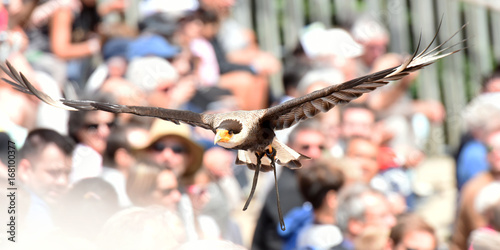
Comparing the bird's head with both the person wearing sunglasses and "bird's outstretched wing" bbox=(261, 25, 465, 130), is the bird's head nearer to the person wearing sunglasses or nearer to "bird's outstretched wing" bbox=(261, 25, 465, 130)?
"bird's outstretched wing" bbox=(261, 25, 465, 130)

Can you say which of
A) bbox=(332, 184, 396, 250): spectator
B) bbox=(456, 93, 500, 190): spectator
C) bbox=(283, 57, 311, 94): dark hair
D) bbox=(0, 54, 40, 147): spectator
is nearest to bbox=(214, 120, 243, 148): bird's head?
bbox=(0, 54, 40, 147): spectator

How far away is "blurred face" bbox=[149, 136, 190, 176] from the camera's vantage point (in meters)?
5.62

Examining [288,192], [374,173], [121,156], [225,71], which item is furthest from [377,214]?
[225,71]

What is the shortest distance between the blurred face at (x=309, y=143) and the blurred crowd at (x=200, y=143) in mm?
14

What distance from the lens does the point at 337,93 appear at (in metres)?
3.59

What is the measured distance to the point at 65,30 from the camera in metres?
7.09

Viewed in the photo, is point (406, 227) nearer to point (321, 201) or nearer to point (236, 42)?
point (321, 201)

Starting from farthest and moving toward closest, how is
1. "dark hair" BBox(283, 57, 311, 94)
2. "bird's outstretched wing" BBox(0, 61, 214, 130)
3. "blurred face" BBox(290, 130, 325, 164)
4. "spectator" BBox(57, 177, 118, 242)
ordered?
"dark hair" BBox(283, 57, 311, 94) < "blurred face" BBox(290, 130, 325, 164) < "spectator" BBox(57, 177, 118, 242) < "bird's outstretched wing" BBox(0, 61, 214, 130)

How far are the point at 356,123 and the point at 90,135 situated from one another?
251cm

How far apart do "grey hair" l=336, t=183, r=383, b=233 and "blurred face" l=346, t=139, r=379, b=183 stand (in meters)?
0.91

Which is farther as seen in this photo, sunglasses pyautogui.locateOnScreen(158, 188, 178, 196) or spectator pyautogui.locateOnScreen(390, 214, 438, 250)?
spectator pyautogui.locateOnScreen(390, 214, 438, 250)

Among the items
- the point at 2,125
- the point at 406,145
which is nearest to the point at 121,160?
the point at 2,125

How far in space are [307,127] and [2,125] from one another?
2.35 meters

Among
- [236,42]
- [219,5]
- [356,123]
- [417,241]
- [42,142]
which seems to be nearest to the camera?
[42,142]
